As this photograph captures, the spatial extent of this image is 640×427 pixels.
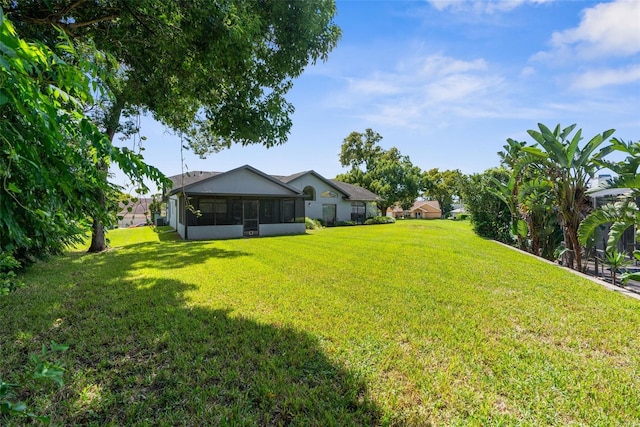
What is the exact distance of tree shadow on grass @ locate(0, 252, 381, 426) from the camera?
105 inches

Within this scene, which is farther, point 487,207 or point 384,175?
point 384,175

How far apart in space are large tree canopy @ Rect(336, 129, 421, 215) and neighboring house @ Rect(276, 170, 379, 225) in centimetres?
581

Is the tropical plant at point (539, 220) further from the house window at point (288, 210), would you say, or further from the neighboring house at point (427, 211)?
the neighboring house at point (427, 211)

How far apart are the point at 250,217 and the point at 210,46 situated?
49.1ft

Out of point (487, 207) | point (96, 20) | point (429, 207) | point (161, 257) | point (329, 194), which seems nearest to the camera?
point (96, 20)

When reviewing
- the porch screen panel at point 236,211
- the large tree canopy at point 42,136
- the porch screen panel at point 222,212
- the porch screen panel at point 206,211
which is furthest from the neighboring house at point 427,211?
the large tree canopy at point 42,136

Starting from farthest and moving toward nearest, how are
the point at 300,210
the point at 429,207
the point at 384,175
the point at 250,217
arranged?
the point at 429,207
the point at 384,175
the point at 300,210
the point at 250,217

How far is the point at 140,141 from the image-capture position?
146 inches

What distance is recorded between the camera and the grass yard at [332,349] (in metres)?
2.74

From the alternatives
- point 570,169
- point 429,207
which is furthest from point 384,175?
point 570,169

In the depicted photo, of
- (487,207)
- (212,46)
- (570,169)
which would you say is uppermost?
(212,46)

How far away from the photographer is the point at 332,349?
3.80m

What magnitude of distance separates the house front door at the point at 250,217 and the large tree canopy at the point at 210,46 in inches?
482

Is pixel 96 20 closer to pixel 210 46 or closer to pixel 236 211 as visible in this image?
pixel 210 46
